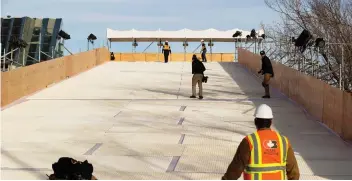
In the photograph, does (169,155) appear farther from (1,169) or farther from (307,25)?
(307,25)

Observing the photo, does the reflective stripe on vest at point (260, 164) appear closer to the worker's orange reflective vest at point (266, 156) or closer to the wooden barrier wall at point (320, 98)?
the worker's orange reflective vest at point (266, 156)

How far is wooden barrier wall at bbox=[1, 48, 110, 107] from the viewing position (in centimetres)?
1869

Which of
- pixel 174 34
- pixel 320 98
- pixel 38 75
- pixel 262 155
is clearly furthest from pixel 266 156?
pixel 174 34

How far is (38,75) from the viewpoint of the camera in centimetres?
2277

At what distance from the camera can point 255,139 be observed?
5.44 metres

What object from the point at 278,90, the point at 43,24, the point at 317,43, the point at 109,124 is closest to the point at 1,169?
the point at 109,124

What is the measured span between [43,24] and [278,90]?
46.4 m

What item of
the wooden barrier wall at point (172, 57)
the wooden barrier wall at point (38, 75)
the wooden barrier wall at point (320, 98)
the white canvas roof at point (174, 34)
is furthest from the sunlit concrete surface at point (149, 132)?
the white canvas roof at point (174, 34)

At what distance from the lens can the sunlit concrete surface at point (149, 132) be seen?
1016 cm

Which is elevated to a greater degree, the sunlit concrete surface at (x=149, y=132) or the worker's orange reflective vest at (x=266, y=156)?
the worker's orange reflective vest at (x=266, y=156)

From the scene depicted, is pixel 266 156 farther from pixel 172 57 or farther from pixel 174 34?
pixel 174 34

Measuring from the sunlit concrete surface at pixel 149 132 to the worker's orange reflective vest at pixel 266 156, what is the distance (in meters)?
3.96

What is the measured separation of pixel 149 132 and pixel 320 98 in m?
5.16

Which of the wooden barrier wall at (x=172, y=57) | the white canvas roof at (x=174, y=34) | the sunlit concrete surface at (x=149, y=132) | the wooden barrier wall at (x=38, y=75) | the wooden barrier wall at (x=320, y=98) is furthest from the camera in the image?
the white canvas roof at (x=174, y=34)
